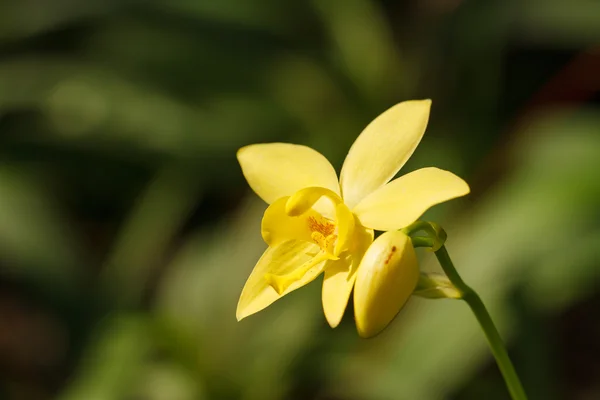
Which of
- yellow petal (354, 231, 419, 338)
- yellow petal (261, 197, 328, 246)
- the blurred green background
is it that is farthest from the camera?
the blurred green background

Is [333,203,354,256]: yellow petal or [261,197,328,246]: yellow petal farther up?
[261,197,328,246]: yellow petal

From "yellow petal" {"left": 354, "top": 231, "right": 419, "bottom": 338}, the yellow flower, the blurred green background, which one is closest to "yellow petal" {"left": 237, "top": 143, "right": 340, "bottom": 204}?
the yellow flower

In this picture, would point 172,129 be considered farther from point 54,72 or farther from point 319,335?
point 319,335

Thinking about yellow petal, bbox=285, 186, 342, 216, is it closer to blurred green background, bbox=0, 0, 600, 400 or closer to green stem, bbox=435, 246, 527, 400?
green stem, bbox=435, 246, 527, 400

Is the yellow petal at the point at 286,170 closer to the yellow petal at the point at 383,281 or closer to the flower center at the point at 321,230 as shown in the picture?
the flower center at the point at 321,230

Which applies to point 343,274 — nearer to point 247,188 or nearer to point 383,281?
point 383,281

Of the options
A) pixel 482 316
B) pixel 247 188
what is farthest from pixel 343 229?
pixel 247 188

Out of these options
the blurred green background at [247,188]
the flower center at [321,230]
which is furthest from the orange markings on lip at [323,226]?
the blurred green background at [247,188]
